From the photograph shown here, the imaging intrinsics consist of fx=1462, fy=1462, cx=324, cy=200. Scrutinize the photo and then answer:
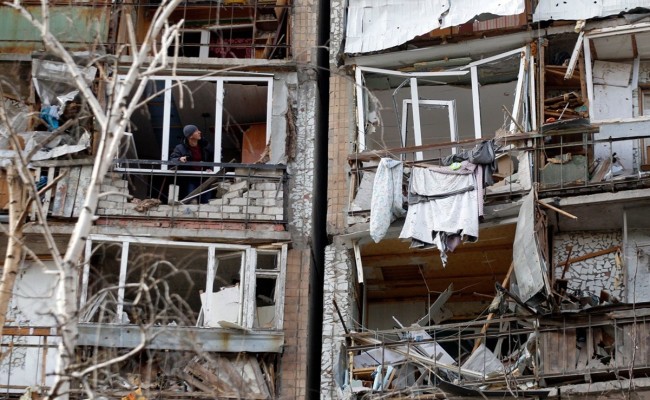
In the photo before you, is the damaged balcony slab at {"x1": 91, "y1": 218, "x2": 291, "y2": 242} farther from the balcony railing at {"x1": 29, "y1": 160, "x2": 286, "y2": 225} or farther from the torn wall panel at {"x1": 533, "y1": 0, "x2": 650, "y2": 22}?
the torn wall panel at {"x1": 533, "y1": 0, "x2": 650, "y2": 22}

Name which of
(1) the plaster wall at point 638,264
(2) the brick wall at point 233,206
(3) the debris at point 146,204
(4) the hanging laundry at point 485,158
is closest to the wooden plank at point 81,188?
(2) the brick wall at point 233,206

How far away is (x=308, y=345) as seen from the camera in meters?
23.2

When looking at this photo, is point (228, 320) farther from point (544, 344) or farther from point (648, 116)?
point (648, 116)

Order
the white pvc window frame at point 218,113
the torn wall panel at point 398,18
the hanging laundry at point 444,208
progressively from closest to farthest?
1. the hanging laundry at point 444,208
2. the torn wall panel at point 398,18
3. the white pvc window frame at point 218,113

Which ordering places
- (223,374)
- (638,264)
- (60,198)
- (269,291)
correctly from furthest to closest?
(269,291)
(60,198)
(638,264)
(223,374)

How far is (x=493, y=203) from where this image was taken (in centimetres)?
2269

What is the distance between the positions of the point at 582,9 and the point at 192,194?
6.98 metres

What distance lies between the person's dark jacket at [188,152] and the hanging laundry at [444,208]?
3.84 metres

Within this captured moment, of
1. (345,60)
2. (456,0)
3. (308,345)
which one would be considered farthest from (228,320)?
(456,0)

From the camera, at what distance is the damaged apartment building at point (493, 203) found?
21.2m

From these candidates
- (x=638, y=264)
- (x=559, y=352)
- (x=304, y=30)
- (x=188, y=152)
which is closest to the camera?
(x=559, y=352)

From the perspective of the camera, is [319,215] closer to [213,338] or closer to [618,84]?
[213,338]

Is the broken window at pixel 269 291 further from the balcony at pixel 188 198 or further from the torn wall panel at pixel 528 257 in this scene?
the torn wall panel at pixel 528 257

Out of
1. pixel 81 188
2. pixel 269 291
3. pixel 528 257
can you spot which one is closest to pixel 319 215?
pixel 269 291
